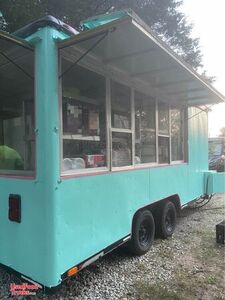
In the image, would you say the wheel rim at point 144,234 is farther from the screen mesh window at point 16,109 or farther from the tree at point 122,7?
the tree at point 122,7

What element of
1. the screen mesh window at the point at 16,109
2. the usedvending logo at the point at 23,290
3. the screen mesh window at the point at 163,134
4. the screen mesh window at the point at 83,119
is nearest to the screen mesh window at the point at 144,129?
the screen mesh window at the point at 163,134

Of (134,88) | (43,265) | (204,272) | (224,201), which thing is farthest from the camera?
(224,201)

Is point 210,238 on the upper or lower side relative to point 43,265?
lower

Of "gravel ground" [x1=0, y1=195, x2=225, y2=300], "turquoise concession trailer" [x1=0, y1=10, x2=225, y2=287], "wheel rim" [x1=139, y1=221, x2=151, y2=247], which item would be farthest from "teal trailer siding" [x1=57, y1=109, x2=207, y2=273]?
"gravel ground" [x1=0, y1=195, x2=225, y2=300]

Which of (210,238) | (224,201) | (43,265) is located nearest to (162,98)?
(210,238)

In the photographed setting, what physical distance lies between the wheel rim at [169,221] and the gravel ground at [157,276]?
0.71 ft

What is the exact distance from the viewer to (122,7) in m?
10.7

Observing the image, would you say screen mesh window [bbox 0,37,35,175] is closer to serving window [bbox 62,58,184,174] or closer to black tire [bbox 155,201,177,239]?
serving window [bbox 62,58,184,174]

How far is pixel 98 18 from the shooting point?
293cm

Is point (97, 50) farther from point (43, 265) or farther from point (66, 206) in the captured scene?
point (43, 265)

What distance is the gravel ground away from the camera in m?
3.15

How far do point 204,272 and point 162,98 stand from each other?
2.88 meters

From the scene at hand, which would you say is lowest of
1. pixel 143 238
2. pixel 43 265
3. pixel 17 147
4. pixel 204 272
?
pixel 204 272

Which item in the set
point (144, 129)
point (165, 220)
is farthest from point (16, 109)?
point (165, 220)
